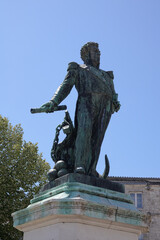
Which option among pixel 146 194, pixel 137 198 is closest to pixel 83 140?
pixel 137 198

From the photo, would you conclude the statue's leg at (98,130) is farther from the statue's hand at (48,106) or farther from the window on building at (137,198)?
the window on building at (137,198)

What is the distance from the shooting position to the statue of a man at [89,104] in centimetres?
500

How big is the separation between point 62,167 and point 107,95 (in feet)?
4.48

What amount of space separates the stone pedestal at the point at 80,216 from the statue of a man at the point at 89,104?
2.02ft

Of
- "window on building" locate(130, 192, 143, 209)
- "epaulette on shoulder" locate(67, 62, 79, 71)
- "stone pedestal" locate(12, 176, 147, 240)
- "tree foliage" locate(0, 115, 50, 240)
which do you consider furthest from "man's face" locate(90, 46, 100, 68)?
"window on building" locate(130, 192, 143, 209)

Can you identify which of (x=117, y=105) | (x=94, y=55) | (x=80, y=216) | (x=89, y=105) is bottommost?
(x=80, y=216)

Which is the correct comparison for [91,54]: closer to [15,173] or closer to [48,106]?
[48,106]

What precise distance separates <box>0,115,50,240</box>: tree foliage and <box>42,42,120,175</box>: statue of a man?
1525 cm

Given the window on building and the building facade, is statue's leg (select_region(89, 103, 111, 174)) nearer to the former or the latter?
the building facade

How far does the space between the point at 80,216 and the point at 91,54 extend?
9.22 feet

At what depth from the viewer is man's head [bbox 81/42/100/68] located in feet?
18.6

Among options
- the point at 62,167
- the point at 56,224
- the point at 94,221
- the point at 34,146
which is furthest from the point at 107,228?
the point at 34,146

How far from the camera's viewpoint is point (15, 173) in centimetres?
2095

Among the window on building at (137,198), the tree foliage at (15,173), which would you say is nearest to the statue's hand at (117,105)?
the tree foliage at (15,173)
